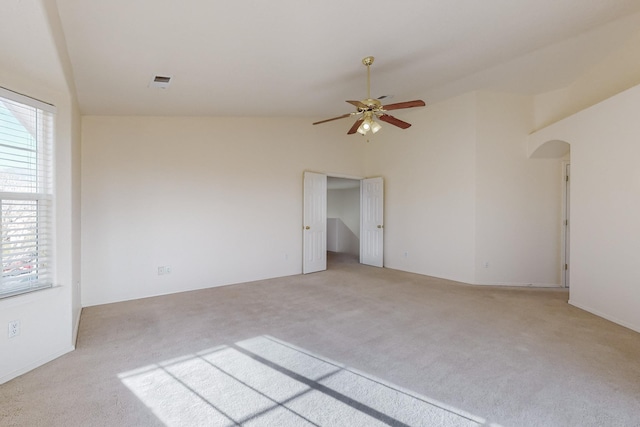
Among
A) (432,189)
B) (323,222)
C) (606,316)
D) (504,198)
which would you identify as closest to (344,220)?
(323,222)

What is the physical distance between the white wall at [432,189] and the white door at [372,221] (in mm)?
144

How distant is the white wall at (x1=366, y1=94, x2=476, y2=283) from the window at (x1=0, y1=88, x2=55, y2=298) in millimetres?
5552

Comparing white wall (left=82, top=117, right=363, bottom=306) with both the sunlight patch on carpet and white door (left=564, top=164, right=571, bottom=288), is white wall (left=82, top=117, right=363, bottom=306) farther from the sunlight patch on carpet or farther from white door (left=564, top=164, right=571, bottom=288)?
white door (left=564, top=164, right=571, bottom=288)

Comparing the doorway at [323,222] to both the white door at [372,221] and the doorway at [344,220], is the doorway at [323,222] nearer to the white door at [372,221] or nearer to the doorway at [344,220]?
the white door at [372,221]

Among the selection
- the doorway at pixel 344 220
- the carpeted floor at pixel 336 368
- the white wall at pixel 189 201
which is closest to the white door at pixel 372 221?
the white wall at pixel 189 201

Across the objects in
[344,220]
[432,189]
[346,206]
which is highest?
[432,189]

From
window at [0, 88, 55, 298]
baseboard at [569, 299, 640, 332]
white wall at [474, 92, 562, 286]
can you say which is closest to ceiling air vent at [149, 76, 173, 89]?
window at [0, 88, 55, 298]

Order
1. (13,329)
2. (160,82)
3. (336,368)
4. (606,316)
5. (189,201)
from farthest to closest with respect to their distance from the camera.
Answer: (189,201) → (606,316) → (160,82) → (336,368) → (13,329)

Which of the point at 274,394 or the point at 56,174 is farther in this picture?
the point at 56,174

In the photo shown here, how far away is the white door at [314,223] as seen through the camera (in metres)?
5.98

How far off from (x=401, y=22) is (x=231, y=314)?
12.0ft

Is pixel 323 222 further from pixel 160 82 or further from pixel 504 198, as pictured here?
pixel 160 82

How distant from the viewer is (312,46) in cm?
296

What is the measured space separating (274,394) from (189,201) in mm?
3527
